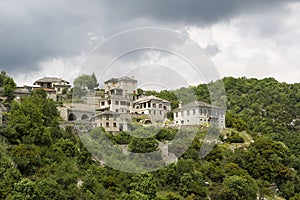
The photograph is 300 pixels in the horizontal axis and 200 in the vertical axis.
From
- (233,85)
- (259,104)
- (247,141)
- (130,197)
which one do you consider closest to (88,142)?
(130,197)

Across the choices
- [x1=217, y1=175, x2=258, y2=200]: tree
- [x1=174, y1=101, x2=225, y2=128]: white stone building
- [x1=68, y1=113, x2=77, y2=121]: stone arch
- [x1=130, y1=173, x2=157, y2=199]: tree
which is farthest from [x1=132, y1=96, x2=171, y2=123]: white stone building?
[x1=130, y1=173, x2=157, y2=199]: tree

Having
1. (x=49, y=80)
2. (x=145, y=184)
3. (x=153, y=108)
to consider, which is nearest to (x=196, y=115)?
(x=153, y=108)

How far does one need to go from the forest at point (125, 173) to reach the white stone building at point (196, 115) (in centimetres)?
121

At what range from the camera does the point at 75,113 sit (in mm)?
32969

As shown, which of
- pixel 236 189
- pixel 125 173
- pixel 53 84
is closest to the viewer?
pixel 125 173

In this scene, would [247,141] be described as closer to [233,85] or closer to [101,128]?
[101,128]

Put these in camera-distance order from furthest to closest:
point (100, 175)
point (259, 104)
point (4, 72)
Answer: point (259, 104)
point (4, 72)
point (100, 175)

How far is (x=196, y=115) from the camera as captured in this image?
1312 inches

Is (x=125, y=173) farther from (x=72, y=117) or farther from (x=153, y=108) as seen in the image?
(x=153, y=108)

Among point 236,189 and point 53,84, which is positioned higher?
point 53,84

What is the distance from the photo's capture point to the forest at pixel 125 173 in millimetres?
22281

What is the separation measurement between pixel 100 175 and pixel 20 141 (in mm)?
4785

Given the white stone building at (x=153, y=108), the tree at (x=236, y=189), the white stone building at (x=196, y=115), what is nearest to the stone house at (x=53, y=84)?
the white stone building at (x=153, y=108)

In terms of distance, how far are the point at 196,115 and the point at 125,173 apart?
10.1 metres
